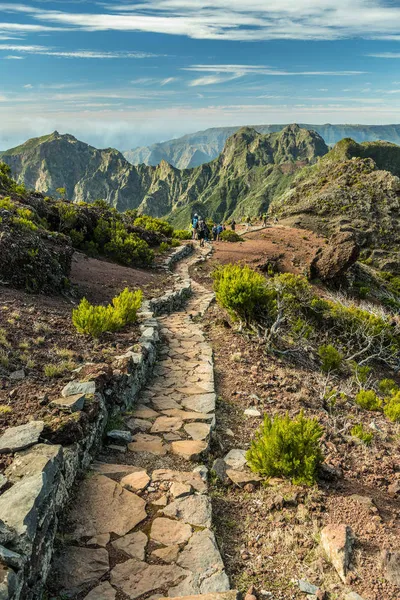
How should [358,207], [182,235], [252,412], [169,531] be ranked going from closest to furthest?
[169,531], [252,412], [182,235], [358,207]

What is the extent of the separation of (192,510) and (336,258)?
2063cm

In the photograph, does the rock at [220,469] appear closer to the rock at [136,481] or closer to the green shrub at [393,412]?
the rock at [136,481]

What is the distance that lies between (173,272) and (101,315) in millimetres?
11193

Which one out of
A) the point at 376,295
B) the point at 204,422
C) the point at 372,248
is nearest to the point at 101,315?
the point at 204,422

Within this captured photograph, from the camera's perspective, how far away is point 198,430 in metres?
5.75

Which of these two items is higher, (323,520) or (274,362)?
(323,520)

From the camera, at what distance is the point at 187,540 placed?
148 inches

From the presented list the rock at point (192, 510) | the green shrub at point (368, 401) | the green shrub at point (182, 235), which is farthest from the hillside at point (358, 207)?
the rock at point (192, 510)

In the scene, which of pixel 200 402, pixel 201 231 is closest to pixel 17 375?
pixel 200 402

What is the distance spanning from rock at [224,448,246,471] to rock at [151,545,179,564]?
1505mm

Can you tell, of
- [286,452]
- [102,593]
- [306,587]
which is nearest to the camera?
[102,593]

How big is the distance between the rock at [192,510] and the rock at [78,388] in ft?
6.03

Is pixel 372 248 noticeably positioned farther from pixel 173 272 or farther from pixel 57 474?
pixel 57 474

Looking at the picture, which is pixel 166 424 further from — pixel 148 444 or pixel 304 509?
pixel 304 509
